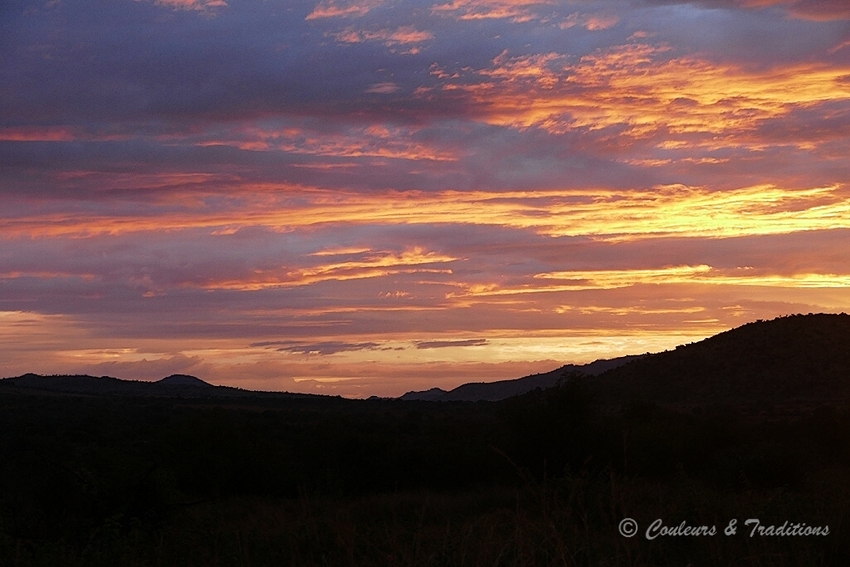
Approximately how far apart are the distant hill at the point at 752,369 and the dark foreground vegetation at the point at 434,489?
273 inches

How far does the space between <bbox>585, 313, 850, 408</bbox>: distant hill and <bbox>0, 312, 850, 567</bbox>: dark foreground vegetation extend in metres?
6.93

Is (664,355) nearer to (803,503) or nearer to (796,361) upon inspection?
Answer: (796,361)

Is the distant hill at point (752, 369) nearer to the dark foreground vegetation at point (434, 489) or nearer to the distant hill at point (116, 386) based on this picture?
the dark foreground vegetation at point (434, 489)

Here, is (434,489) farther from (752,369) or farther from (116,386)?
(116,386)

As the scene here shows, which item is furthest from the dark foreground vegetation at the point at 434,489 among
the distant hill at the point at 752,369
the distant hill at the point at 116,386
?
the distant hill at the point at 116,386

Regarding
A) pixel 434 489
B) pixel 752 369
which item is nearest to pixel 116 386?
pixel 752 369

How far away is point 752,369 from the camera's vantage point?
8681 centimetres

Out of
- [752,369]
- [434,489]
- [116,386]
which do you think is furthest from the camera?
[116,386]

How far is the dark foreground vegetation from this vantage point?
9.61 meters

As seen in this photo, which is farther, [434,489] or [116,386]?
[116,386]

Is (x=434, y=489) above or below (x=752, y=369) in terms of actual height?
below

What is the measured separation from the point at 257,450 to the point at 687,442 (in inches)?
773

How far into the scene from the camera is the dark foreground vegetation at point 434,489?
9609 mm

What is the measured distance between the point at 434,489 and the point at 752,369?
6178 centimetres
